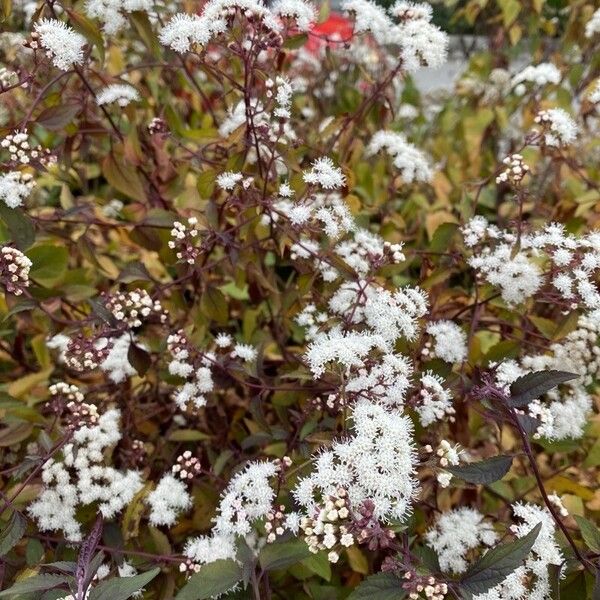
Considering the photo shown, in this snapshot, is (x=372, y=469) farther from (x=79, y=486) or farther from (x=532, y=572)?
(x=79, y=486)

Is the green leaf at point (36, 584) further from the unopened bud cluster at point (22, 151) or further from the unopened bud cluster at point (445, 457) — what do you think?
the unopened bud cluster at point (22, 151)

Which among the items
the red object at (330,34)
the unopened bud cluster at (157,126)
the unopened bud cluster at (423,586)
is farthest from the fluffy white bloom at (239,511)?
the red object at (330,34)

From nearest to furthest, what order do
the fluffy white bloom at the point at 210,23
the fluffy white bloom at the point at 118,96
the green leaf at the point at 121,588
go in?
1. the green leaf at the point at 121,588
2. the fluffy white bloom at the point at 210,23
3. the fluffy white bloom at the point at 118,96

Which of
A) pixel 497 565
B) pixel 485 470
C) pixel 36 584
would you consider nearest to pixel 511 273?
pixel 485 470

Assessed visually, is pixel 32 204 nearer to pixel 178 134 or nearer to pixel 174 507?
pixel 178 134

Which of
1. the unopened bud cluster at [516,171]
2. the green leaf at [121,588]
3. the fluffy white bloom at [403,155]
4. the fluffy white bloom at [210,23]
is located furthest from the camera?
the fluffy white bloom at [403,155]
